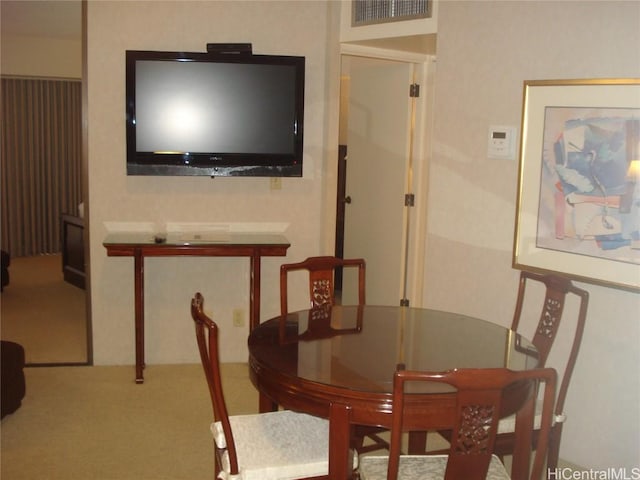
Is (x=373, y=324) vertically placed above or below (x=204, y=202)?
below

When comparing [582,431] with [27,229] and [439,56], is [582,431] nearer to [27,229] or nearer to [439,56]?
[439,56]

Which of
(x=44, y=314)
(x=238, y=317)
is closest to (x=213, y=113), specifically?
(x=238, y=317)

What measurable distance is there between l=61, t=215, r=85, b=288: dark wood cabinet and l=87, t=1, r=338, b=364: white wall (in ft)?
7.72

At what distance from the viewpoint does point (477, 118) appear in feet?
11.8

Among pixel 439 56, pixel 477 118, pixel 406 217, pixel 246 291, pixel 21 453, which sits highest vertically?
pixel 439 56

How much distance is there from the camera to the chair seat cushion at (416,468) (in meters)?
2.22

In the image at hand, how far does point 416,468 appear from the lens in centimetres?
226

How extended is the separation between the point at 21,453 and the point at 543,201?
9.06 feet

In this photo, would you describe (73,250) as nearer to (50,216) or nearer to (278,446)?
(50,216)

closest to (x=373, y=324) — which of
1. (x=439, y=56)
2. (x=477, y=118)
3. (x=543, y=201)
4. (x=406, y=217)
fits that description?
(x=543, y=201)

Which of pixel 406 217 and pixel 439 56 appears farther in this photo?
pixel 406 217

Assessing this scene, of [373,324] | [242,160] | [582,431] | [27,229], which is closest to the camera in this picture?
[373,324]

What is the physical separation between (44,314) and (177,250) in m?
2.25

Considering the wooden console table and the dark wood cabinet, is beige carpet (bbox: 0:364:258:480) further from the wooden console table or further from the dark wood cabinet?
the dark wood cabinet
